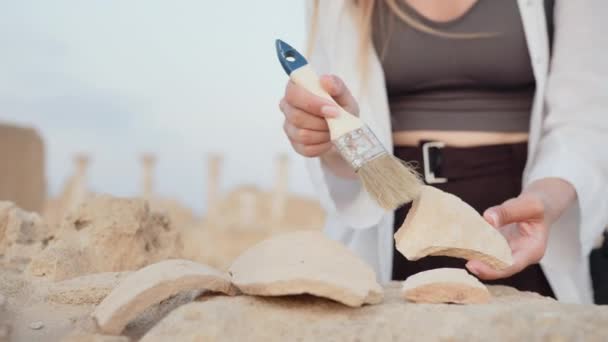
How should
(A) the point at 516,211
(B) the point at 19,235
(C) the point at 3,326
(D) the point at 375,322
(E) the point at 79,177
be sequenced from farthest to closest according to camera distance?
(E) the point at 79,177, (B) the point at 19,235, (A) the point at 516,211, (C) the point at 3,326, (D) the point at 375,322

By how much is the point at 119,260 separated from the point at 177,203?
11.9 metres

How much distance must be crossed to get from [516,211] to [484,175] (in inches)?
20.7

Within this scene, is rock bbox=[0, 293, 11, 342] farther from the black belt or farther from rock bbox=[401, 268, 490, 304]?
the black belt

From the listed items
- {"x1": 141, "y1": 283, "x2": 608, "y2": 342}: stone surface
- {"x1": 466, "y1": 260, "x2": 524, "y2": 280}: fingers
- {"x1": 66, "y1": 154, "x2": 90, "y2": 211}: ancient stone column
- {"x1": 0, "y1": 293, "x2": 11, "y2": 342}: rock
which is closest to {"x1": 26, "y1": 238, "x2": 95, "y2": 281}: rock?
{"x1": 0, "y1": 293, "x2": 11, "y2": 342}: rock

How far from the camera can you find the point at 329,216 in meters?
2.53

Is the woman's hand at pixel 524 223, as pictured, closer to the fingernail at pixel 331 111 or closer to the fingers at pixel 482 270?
the fingers at pixel 482 270

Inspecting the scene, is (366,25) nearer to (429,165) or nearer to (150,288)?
(429,165)

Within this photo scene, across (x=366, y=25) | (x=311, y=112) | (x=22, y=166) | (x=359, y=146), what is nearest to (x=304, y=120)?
→ (x=311, y=112)

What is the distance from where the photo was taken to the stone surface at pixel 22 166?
5.58 metres

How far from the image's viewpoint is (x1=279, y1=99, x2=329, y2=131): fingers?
1765mm

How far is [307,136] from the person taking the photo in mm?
1837

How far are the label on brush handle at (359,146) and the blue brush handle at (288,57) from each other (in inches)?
8.8

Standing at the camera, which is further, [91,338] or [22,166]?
[22,166]

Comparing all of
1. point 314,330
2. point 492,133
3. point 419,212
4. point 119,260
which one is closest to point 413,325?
point 314,330
